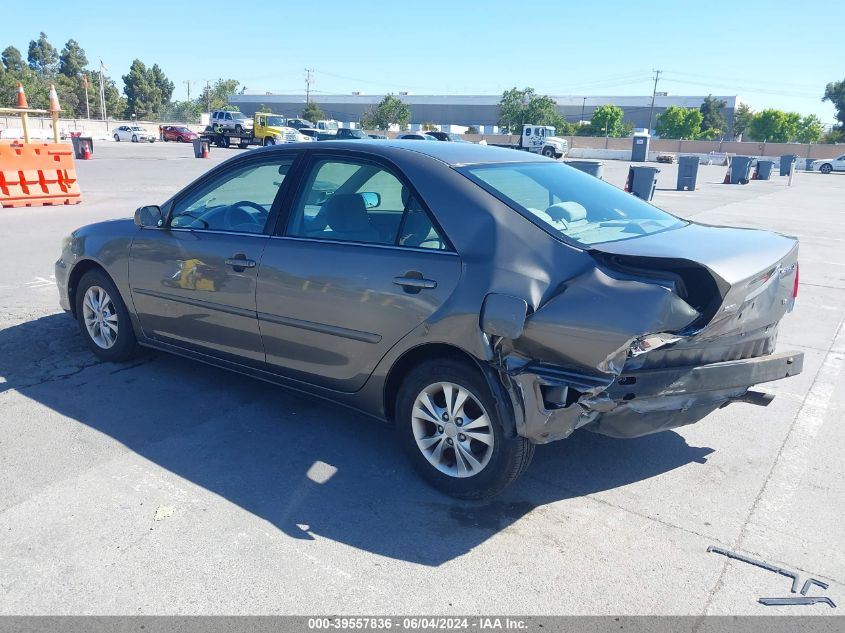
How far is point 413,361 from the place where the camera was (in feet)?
12.2

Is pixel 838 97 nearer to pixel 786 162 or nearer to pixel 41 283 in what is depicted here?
pixel 786 162

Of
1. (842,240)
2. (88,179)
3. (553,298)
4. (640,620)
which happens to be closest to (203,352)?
(553,298)

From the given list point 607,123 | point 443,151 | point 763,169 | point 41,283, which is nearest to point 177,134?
point 763,169

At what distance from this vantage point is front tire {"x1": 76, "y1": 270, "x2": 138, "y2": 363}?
525cm

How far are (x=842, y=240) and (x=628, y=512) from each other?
12.1 meters

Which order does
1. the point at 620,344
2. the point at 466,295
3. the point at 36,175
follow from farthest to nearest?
the point at 36,175
the point at 466,295
the point at 620,344

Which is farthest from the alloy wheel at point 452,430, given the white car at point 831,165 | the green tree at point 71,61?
the green tree at point 71,61

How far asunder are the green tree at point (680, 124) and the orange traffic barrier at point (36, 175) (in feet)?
299

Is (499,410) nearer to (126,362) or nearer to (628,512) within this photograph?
(628,512)

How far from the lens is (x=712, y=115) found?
103625 mm

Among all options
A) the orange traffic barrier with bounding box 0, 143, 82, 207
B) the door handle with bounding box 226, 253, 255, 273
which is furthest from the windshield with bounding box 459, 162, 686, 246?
the orange traffic barrier with bounding box 0, 143, 82, 207

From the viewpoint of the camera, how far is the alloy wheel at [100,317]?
5348 millimetres

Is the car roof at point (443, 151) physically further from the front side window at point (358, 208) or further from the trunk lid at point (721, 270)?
the trunk lid at point (721, 270)

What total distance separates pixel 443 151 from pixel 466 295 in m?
1.11
